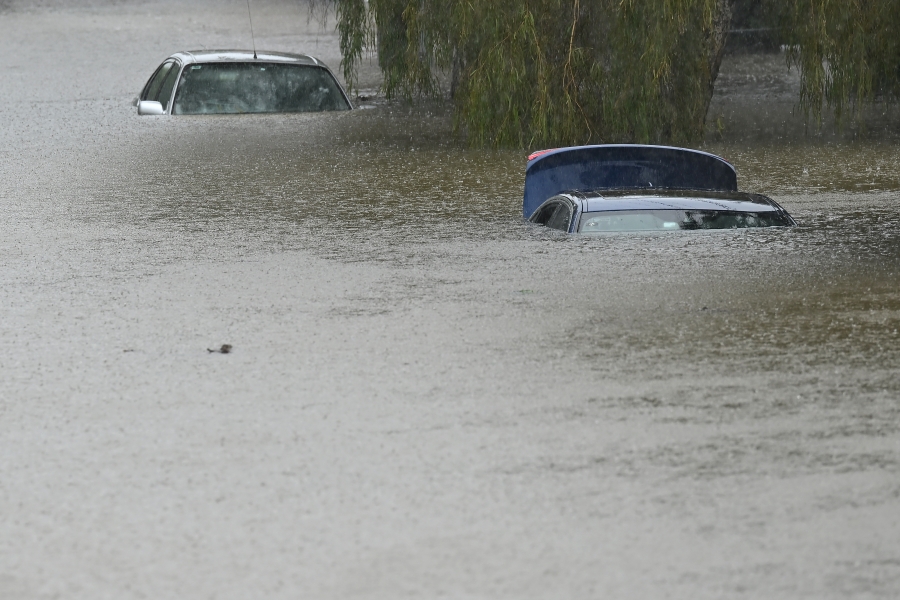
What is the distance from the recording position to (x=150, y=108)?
15672 mm

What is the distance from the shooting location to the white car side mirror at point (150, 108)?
51.0ft

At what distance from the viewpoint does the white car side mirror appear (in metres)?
15.5

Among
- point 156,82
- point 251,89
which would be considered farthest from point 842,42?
point 156,82

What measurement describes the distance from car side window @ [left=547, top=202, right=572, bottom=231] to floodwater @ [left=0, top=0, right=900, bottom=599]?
0.21 meters

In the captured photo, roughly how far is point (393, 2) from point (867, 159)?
4.77 metres

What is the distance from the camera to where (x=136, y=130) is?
15.9 meters

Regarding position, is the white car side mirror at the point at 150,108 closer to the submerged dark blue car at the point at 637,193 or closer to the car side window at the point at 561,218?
the submerged dark blue car at the point at 637,193

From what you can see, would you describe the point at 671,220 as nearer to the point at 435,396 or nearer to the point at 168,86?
the point at 435,396

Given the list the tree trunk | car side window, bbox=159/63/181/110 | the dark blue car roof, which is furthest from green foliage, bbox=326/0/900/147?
car side window, bbox=159/63/181/110

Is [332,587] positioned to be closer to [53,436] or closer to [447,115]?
[53,436]

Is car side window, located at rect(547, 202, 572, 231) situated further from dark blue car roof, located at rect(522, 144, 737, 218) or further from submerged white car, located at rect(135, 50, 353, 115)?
submerged white car, located at rect(135, 50, 353, 115)

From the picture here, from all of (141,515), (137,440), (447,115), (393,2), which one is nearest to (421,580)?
(141,515)

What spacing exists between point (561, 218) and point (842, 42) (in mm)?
4453

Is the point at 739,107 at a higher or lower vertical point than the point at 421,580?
lower
